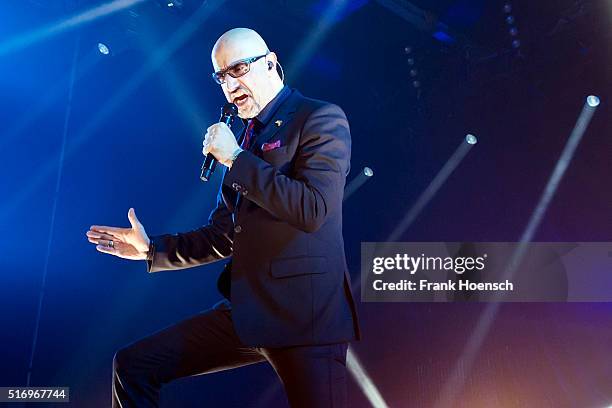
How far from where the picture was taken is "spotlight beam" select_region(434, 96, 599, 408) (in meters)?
4.20

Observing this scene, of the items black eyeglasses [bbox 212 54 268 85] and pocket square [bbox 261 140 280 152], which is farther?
black eyeglasses [bbox 212 54 268 85]

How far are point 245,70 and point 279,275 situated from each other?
27.6 inches

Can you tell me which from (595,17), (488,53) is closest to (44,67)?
(488,53)

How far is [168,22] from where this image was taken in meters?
4.56

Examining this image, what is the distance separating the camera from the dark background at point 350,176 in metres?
4.09

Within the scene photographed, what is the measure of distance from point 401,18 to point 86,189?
9.16ft

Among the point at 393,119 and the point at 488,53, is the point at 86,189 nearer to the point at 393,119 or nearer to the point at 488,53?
the point at 393,119

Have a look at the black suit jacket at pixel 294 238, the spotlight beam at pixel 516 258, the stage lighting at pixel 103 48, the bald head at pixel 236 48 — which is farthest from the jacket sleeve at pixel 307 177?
the stage lighting at pixel 103 48

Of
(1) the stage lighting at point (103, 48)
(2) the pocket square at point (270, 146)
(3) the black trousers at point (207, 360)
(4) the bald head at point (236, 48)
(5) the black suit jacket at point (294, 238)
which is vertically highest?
(1) the stage lighting at point (103, 48)

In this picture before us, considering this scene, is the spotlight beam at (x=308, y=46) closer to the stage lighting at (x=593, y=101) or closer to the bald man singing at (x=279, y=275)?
the stage lighting at (x=593, y=101)

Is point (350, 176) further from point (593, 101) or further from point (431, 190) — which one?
point (593, 101)

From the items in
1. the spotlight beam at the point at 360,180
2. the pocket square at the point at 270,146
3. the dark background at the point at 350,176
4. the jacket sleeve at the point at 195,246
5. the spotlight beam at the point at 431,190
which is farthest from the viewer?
the spotlight beam at the point at 360,180

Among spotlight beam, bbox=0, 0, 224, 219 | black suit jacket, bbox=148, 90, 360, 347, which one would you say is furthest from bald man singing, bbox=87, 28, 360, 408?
spotlight beam, bbox=0, 0, 224, 219

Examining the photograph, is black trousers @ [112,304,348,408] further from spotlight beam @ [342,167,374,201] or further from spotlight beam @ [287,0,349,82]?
spotlight beam @ [287,0,349,82]
